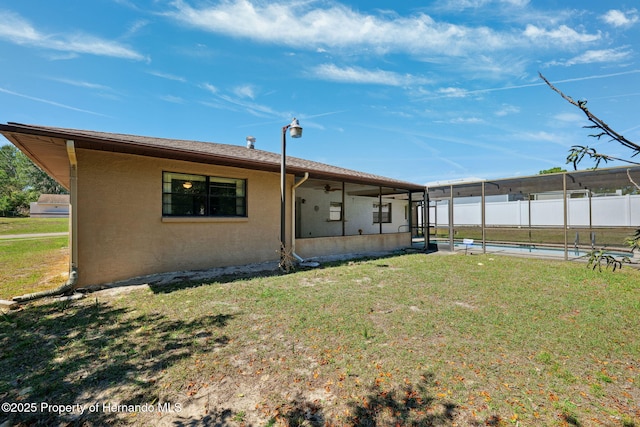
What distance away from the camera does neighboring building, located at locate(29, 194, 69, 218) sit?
40500 millimetres

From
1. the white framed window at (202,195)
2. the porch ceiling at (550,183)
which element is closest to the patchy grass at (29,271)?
the white framed window at (202,195)

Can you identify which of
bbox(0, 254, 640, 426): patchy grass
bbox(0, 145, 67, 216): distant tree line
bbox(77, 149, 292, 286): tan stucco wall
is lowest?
bbox(0, 254, 640, 426): patchy grass

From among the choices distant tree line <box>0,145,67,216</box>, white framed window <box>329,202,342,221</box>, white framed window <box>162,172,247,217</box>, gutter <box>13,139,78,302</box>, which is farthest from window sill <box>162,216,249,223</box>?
distant tree line <box>0,145,67,216</box>

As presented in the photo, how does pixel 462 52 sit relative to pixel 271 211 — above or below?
above

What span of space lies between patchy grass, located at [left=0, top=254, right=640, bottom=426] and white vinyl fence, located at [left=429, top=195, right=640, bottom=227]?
935 centimetres

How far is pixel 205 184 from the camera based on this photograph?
300 inches

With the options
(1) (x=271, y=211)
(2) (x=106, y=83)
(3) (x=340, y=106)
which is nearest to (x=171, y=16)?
(2) (x=106, y=83)

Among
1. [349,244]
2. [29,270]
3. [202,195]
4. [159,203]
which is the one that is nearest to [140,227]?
[159,203]

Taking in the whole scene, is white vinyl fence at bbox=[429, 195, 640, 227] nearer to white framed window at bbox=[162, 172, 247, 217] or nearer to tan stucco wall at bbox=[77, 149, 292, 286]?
white framed window at bbox=[162, 172, 247, 217]

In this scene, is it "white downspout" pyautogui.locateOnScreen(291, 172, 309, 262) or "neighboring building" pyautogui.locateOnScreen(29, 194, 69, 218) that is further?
"neighboring building" pyautogui.locateOnScreen(29, 194, 69, 218)

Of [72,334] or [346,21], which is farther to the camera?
[346,21]

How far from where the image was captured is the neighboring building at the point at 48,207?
40500mm

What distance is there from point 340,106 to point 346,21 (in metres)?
5.63

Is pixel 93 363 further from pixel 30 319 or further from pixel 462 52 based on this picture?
pixel 462 52
